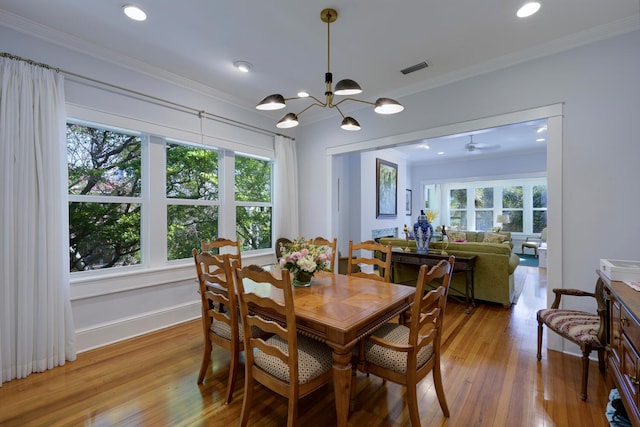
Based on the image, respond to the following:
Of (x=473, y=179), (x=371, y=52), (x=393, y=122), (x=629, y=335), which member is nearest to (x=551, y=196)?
(x=629, y=335)

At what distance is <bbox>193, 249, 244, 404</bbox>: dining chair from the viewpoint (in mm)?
1804

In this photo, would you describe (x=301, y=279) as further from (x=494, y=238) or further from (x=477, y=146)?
(x=494, y=238)

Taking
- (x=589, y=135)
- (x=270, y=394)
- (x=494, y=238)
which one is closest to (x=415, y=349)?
(x=270, y=394)

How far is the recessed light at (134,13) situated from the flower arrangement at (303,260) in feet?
7.07

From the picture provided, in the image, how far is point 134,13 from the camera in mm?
2139

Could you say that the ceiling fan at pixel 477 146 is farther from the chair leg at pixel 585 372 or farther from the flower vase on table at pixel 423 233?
the chair leg at pixel 585 372

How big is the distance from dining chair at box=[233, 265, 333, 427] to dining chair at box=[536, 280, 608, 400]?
179 centimetres

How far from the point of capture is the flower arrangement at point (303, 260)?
6.54 feet

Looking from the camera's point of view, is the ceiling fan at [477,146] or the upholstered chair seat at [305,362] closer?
the upholstered chair seat at [305,362]

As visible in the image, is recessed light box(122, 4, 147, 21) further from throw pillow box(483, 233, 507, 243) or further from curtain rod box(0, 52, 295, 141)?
throw pillow box(483, 233, 507, 243)

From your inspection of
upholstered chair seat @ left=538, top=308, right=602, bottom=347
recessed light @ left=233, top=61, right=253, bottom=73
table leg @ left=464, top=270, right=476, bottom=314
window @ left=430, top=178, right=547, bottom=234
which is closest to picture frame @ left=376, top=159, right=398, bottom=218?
window @ left=430, top=178, right=547, bottom=234

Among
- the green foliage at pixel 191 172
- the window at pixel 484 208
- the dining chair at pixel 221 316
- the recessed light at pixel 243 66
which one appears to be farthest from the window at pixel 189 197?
the window at pixel 484 208

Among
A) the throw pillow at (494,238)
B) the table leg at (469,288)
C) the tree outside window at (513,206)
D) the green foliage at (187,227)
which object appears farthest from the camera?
the tree outside window at (513,206)

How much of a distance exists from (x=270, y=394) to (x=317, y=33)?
2.90m
